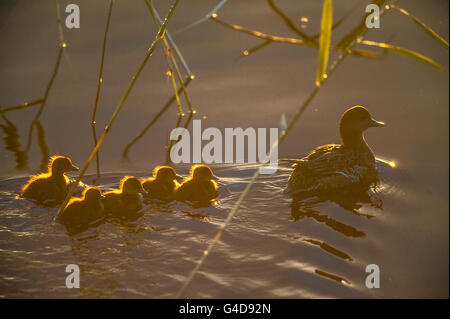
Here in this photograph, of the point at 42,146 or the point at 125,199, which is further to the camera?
the point at 42,146

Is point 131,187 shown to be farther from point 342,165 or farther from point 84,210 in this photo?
point 342,165

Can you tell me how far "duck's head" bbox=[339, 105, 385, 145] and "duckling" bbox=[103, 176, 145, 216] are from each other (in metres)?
2.00

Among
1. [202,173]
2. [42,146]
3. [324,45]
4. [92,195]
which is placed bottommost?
[92,195]

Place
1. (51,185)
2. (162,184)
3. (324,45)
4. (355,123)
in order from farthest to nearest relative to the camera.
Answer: (355,123) → (162,184) → (51,185) → (324,45)

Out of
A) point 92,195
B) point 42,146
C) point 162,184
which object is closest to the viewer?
point 92,195

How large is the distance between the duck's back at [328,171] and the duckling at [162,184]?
105 cm

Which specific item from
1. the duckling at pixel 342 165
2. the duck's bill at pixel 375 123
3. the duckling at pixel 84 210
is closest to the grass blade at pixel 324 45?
the duckling at pixel 342 165

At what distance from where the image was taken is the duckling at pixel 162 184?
4.77m

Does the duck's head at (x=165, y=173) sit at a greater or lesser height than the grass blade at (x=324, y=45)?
lesser

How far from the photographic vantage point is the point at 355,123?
5.17 metres

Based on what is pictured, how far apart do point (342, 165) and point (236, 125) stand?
1398mm

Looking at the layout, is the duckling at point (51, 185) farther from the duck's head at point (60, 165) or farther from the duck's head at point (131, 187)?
the duck's head at point (131, 187)

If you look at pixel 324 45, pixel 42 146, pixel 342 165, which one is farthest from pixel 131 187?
pixel 324 45

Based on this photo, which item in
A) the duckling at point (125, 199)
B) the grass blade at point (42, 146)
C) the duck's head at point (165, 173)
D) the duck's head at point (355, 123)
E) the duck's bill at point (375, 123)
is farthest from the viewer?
the grass blade at point (42, 146)
